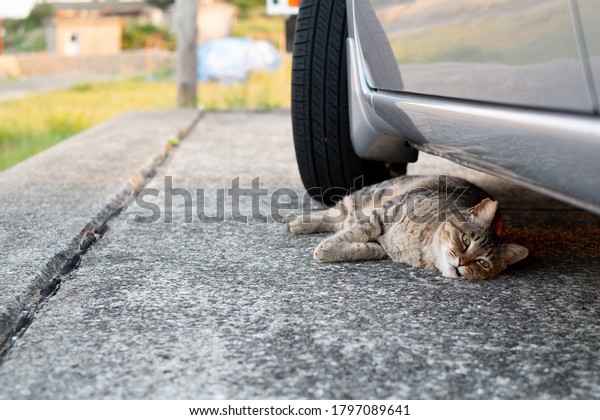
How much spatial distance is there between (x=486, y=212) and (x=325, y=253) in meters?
0.53

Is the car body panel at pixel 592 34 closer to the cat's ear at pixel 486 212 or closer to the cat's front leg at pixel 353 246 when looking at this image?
the cat's ear at pixel 486 212

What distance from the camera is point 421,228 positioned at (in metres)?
2.57

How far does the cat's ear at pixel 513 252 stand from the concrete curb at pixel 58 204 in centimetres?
134

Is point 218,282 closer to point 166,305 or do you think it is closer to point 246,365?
point 166,305

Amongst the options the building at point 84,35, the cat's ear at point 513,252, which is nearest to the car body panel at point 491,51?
the cat's ear at point 513,252

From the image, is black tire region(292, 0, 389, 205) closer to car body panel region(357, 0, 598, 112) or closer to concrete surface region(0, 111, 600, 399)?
concrete surface region(0, 111, 600, 399)

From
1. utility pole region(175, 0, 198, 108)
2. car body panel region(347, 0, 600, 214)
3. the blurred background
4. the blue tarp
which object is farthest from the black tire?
the blue tarp

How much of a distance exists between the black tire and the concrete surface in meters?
0.38

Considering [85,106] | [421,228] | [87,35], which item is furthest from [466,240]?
[87,35]

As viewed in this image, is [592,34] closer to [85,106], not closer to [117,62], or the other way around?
[85,106]

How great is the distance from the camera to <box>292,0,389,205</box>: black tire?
9.70 feet

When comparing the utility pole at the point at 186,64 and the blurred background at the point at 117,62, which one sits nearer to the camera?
the blurred background at the point at 117,62

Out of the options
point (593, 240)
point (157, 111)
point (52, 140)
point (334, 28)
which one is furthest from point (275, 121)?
point (593, 240)

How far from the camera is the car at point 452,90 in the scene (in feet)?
4.53
